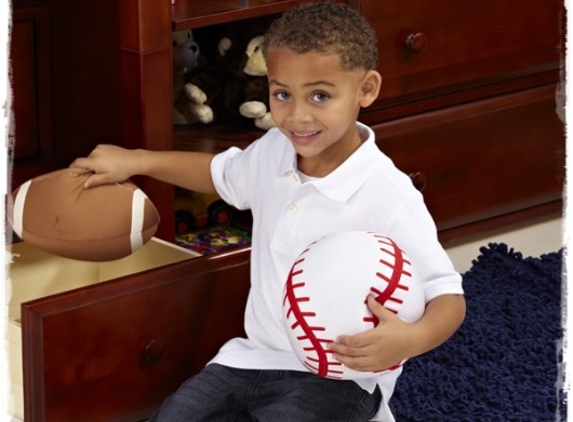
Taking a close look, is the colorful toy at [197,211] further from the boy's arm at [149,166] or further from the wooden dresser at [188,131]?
the boy's arm at [149,166]

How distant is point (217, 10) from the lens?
1.81 meters

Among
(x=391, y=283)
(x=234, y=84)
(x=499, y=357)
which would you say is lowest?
(x=499, y=357)

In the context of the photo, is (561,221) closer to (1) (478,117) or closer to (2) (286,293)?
(1) (478,117)

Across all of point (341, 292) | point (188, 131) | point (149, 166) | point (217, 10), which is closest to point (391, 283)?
point (341, 292)

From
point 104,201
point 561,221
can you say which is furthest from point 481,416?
point 561,221

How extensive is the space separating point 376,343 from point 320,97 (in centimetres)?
29

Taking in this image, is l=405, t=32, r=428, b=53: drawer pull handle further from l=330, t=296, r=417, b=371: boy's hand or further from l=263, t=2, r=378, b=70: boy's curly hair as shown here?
l=330, t=296, r=417, b=371: boy's hand

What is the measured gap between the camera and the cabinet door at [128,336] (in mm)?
1470

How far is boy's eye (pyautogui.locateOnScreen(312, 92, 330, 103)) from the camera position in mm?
1488

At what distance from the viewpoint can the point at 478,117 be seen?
219 cm

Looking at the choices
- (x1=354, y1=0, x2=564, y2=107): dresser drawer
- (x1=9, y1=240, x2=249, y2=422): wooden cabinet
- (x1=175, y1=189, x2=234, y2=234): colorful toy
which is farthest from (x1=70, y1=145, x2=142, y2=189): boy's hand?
(x1=354, y1=0, x2=564, y2=107): dresser drawer

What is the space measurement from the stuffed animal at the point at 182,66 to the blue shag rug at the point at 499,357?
502mm

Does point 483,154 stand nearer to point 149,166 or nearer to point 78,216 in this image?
point 149,166

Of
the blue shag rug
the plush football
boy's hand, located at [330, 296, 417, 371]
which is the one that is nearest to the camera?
boy's hand, located at [330, 296, 417, 371]
